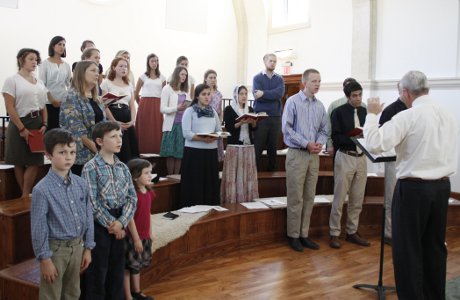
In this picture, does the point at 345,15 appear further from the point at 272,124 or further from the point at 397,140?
the point at 397,140

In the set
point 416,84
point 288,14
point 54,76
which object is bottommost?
point 416,84

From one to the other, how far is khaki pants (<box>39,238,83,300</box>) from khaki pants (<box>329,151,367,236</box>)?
2.92m

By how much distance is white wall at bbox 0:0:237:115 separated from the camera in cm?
709

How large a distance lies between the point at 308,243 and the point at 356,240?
553mm

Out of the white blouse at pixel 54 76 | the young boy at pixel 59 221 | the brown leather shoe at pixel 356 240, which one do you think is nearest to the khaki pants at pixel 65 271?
the young boy at pixel 59 221

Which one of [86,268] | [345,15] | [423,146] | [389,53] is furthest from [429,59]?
[86,268]

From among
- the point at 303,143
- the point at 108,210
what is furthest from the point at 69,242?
the point at 303,143

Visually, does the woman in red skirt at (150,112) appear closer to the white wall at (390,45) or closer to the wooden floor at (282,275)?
the wooden floor at (282,275)

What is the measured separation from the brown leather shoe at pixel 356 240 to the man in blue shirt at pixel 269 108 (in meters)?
1.32

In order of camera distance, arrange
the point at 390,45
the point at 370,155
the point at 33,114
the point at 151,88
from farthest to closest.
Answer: the point at 390,45 → the point at 151,88 → the point at 33,114 → the point at 370,155

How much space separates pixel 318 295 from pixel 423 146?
54.7 inches

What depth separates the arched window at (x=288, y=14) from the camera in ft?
29.0

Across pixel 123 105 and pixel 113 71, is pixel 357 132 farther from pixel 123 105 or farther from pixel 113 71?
pixel 113 71

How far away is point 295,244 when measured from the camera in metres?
4.49
